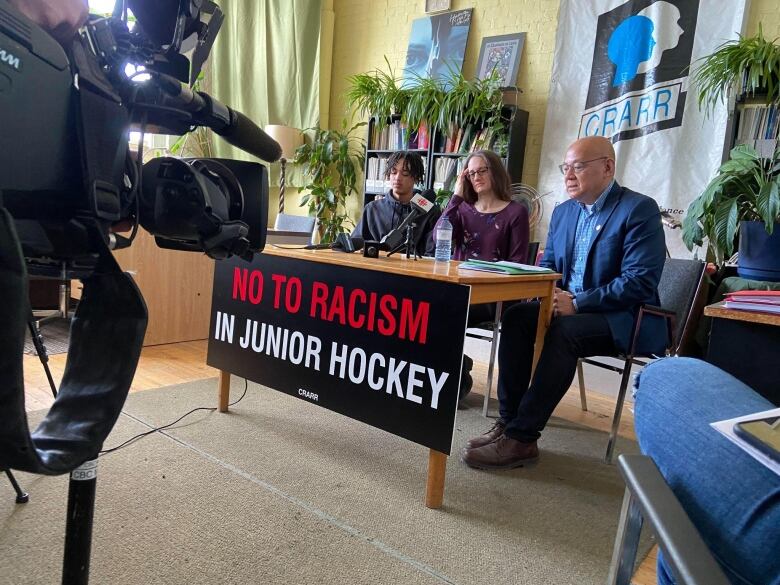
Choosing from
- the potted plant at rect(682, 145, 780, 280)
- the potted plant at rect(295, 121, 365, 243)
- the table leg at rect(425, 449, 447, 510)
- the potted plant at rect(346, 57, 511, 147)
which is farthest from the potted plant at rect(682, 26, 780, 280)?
the potted plant at rect(295, 121, 365, 243)

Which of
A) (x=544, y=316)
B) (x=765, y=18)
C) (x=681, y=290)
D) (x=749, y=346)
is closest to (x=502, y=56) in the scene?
(x=765, y=18)

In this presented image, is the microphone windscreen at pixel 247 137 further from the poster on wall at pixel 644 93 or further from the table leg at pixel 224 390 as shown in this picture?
the poster on wall at pixel 644 93

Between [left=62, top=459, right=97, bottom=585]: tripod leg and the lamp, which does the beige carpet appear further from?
the lamp

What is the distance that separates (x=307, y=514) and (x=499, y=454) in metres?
0.71

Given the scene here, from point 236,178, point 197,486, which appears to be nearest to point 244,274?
point 197,486

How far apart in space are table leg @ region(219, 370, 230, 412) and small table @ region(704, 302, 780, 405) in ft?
5.54

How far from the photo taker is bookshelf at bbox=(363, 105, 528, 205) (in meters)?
3.34

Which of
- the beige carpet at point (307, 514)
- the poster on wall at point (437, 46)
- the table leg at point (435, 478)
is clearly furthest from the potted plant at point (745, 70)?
the table leg at point (435, 478)

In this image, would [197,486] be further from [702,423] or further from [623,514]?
[702,423]

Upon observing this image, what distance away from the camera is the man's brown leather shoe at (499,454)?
178 cm

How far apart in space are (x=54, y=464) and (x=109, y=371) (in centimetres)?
11

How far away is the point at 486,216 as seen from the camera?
243 centimetres

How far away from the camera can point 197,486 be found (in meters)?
1.52

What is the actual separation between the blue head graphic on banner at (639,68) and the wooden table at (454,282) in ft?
5.49
